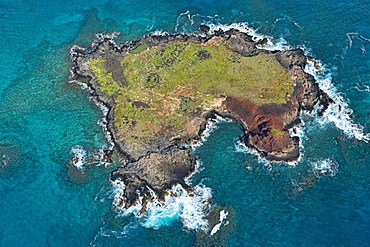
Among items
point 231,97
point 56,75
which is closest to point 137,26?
point 56,75

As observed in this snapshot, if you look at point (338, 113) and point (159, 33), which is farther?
point (159, 33)

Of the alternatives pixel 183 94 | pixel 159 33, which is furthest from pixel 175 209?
pixel 159 33

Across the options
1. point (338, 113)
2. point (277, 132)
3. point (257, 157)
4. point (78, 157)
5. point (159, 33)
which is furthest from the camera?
point (159, 33)

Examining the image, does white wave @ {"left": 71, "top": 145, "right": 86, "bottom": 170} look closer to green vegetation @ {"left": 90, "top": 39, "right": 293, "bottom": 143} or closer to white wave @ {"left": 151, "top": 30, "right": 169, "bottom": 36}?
green vegetation @ {"left": 90, "top": 39, "right": 293, "bottom": 143}

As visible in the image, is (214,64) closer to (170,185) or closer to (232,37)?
(232,37)

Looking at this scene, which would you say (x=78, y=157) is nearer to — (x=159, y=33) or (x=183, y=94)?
(x=183, y=94)

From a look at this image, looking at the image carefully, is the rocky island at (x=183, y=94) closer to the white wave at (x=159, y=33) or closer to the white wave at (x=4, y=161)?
the white wave at (x=159, y=33)
